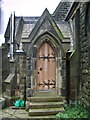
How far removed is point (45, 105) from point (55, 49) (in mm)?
2774

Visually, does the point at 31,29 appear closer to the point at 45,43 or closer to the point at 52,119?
the point at 45,43

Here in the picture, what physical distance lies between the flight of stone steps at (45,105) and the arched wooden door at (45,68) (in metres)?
0.50

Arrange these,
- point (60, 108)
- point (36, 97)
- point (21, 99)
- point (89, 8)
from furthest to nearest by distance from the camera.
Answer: point (21, 99) → point (36, 97) → point (60, 108) → point (89, 8)

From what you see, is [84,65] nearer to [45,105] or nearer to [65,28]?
[45,105]

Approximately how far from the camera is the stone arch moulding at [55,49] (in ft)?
26.2

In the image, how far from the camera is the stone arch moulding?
26.2 ft

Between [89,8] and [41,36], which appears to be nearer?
[89,8]

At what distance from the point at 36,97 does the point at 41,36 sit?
2973 millimetres

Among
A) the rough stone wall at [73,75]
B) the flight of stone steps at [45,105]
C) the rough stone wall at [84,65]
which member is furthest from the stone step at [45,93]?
the rough stone wall at [84,65]

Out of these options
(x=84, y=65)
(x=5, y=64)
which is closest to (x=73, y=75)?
(x=84, y=65)

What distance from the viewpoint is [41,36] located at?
8125 mm

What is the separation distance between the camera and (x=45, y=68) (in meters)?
8.51

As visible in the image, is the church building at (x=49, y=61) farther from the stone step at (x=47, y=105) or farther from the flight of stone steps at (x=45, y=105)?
the stone step at (x=47, y=105)

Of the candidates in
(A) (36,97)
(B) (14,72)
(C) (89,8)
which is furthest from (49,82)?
(C) (89,8)
